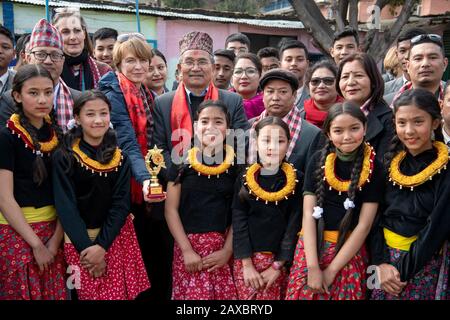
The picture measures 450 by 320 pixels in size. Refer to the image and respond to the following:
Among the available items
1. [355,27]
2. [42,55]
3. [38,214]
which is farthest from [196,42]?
[355,27]

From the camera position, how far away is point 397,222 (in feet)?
8.86

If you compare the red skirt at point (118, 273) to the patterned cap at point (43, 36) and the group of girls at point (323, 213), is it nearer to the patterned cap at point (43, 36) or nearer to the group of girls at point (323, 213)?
the group of girls at point (323, 213)

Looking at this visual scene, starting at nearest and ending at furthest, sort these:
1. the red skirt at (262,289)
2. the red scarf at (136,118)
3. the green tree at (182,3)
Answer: the red skirt at (262,289)
the red scarf at (136,118)
the green tree at (182,3)

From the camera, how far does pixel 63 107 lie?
3.19m

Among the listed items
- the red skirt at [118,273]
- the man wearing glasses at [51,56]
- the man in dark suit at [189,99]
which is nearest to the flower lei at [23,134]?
the man wearing glasses at [51,56]

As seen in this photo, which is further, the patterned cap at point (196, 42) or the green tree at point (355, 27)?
the green tree at point (355, 27)

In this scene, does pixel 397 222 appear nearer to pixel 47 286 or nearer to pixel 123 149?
pixel 123 149

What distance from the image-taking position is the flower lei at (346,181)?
8.84ft

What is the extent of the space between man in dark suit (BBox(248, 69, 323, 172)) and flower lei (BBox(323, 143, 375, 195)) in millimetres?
320

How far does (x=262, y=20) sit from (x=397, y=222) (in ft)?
40.8

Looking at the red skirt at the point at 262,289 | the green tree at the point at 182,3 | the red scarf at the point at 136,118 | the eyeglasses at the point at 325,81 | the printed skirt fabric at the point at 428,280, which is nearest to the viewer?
the printed skirt fabric at the point at 428,280

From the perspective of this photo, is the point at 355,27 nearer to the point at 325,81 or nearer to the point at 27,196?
the point at 325,81

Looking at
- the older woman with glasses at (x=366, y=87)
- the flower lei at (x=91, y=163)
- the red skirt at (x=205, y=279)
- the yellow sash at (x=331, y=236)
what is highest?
the older woman with glasses at (x=366, y=87)
